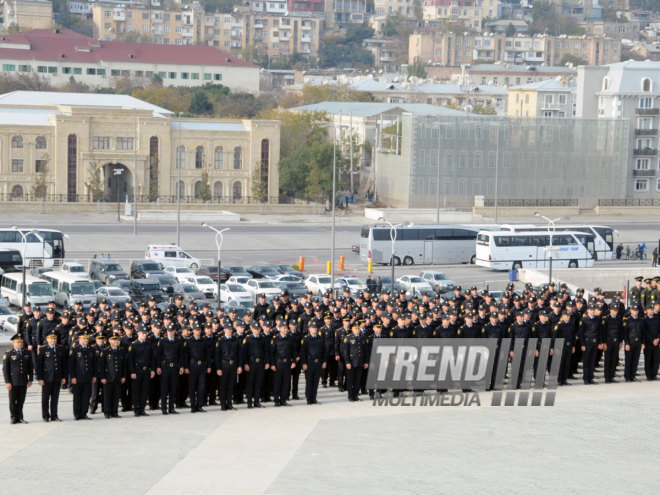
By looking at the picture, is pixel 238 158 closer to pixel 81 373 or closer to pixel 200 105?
pixel 200 105

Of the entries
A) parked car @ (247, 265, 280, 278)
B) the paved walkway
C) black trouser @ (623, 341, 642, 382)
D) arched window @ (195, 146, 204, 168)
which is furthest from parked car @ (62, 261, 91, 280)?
arched window @ (195, 146, 204, 168)

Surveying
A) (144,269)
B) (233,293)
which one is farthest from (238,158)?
(233,293)

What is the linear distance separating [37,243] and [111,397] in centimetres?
2891

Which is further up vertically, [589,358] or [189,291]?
[589,358]

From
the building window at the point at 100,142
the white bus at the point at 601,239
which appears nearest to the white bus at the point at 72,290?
the white bus at the point at 601,239

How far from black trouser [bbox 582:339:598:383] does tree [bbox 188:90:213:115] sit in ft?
297

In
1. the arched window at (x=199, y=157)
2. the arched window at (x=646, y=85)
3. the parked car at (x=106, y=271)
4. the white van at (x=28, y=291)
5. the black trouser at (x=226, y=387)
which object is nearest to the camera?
the black trouser at (x=226, y=387)

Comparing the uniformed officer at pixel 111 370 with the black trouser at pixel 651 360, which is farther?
the black trouser at pixel 651 360

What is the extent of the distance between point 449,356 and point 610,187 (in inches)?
2442

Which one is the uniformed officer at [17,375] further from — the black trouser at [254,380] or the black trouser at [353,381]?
the black trouser at [353,381]

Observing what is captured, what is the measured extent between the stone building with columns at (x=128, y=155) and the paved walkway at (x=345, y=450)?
5630 centimetres

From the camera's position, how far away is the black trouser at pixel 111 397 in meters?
19.7

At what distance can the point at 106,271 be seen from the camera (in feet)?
142

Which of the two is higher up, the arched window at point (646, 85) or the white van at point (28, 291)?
the arched window at point (646, 85)
